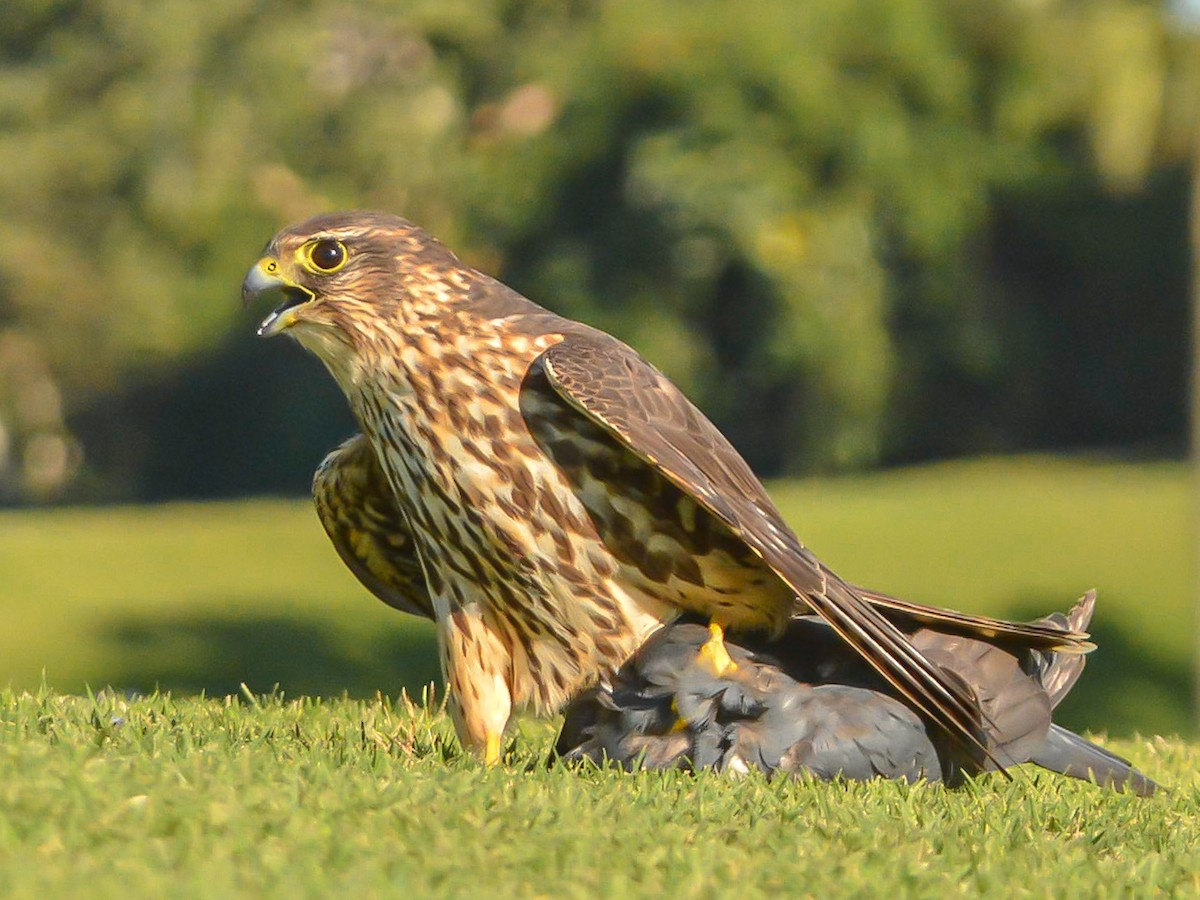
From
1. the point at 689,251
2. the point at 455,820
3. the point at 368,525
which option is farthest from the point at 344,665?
the point at 689,251

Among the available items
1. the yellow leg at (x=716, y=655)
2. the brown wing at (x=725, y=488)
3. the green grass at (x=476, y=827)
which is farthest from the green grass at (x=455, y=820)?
the yellow leg at (x=716, y=655)

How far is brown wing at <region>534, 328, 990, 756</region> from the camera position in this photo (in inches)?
193

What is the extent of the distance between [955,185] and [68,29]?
18563 mm

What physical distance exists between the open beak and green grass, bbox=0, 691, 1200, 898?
1.09 metres

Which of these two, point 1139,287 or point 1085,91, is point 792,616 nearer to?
point 1085,91

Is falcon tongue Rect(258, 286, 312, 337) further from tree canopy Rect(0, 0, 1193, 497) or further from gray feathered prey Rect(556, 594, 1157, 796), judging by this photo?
tree canopy Rect(0, 0, 1193, 497)

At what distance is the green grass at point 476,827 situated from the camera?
3.57 metres

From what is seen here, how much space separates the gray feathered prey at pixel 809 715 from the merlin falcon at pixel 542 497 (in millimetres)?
55

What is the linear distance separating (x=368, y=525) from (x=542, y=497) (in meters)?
1.12

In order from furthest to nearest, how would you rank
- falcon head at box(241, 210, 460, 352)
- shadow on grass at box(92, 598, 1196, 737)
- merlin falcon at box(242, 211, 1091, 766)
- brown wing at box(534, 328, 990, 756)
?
1. shadow on grass at box(92, 598, 1196, 737)
2. falcon head at box(241, 210, 460, 352)
3. merlin falcon at box(242, 211, 1091, 766)
4. brown wing at box(534, 328, 990, 756)

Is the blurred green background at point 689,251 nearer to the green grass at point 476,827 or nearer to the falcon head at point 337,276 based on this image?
the falcon head at point 337,276

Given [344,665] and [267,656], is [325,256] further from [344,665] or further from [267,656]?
[267,656]

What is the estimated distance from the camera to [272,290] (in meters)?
5.43

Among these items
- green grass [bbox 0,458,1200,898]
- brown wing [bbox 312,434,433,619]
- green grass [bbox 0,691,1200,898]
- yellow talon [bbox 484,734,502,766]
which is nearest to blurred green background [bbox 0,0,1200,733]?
brown wing [bbox 312,434,433,619]
